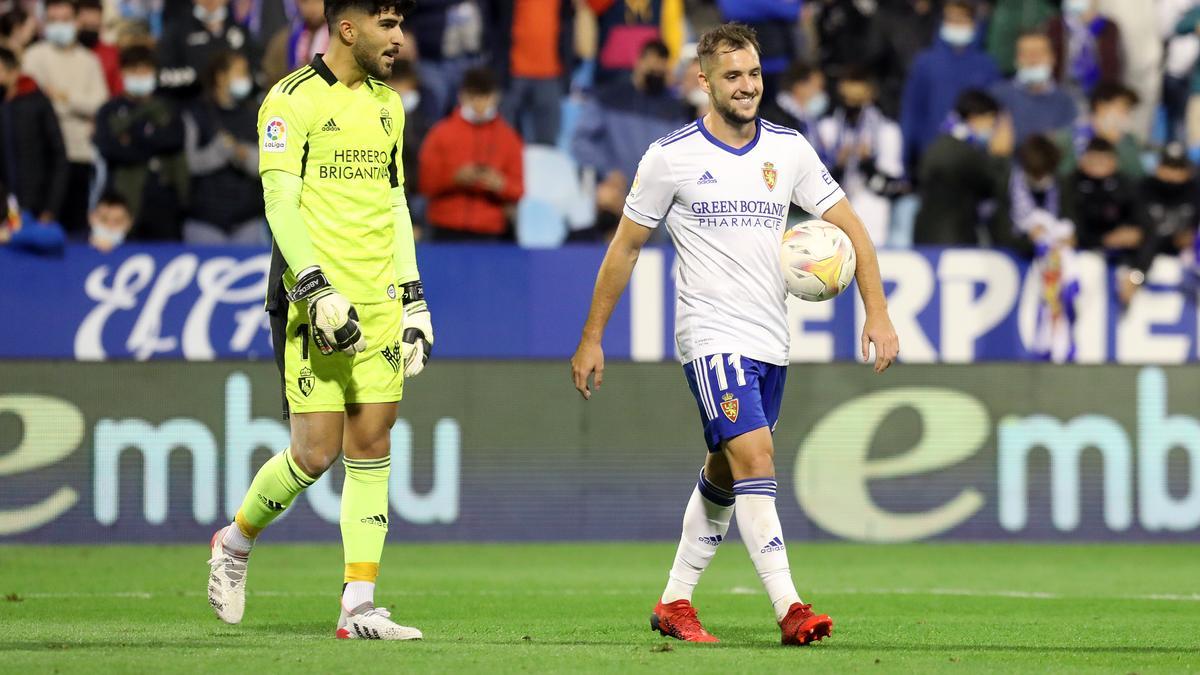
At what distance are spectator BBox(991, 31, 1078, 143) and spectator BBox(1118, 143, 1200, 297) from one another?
45.3 inches

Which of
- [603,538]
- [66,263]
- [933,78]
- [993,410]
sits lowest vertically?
[603,538]

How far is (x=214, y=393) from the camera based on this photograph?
13.6m

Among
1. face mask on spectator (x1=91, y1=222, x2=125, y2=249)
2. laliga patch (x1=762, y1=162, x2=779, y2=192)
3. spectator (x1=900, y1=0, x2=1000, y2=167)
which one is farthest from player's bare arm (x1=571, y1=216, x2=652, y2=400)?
spectator (x1=900, y1=0, x2=1000, y2=167)

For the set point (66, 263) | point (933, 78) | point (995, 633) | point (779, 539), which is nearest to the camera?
point (779, 539)

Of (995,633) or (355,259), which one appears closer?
(355,259)

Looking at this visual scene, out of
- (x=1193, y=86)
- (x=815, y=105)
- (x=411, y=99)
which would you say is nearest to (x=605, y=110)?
(x=411, y=99)

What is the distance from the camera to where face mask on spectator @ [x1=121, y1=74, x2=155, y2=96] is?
14961 millimetres

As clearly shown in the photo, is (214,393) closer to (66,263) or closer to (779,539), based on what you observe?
(66,263)

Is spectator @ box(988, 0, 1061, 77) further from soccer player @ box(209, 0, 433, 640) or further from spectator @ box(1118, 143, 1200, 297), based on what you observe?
soccer player @ box(209, 0, 433, 640)

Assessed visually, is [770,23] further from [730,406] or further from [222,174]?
[730,406]

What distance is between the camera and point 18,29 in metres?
15.9

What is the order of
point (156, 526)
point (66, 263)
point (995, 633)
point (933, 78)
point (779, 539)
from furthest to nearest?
point (933, 78), point (66, 263), point (156, 526), point (995, 633), point (779, 539)

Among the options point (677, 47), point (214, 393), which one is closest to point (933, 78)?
point (677, 47)

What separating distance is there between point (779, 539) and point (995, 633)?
1.28 m
